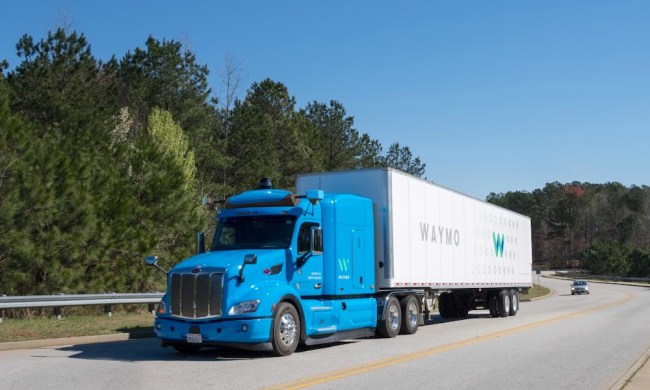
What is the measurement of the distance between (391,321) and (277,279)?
16.7 feet

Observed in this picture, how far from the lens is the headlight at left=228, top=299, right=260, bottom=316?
12.6m

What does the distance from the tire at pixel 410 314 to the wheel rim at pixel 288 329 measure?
5384 millimetres

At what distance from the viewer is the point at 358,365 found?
Result: 11930 mm

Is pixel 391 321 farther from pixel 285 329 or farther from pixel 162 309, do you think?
pixel 162 309

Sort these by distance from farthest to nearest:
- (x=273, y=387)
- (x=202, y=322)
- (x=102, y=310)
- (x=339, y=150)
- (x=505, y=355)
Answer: (x=339, y=150) → (x=102, y=310) → (x=505, y=355) → (x=202, y=322) → (x=273, y=387)

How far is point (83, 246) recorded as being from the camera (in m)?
25.0

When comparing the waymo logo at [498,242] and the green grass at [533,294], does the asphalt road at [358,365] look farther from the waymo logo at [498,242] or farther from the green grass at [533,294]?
the green grass at [533,294]

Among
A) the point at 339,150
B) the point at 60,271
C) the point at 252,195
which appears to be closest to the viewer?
the point at 252,195

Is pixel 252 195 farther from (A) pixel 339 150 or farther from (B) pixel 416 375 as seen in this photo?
(A) pixel 339 150

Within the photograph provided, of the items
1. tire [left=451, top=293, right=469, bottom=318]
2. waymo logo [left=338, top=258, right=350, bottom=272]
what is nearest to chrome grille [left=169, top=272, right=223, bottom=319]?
waymo logo [left=338, top=258, right=350, bottom=272]

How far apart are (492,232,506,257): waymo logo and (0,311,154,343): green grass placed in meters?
12.6

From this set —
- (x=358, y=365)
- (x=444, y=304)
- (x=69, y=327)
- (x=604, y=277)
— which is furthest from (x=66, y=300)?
(x=604, y=277)

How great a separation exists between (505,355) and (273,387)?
588 cm

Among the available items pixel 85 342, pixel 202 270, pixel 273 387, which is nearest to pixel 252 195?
pixel 202 270
